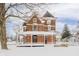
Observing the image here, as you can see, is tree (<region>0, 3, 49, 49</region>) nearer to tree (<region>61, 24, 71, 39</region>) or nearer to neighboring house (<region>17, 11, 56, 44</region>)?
neighboring house (<region>17, 11, 56, 44</region>)

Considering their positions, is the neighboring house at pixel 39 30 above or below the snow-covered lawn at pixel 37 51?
above

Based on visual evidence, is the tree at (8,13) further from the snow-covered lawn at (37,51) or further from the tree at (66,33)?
the tree at (66,33)

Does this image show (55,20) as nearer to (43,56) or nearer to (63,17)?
(63,17)

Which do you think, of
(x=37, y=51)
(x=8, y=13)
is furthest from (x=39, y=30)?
(x=8, y=13)

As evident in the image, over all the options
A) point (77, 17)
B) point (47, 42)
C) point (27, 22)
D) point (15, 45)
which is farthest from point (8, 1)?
point (77, 17)

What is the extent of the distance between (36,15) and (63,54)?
0.49 meters

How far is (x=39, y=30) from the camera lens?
2.08 metres

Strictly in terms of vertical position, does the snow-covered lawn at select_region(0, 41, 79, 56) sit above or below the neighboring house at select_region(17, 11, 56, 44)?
below

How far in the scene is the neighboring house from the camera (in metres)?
2.07

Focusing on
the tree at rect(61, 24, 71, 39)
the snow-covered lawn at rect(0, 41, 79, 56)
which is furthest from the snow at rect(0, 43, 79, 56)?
the tree at rect(61, 24, 71, 39)

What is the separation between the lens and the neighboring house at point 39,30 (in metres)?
2.07

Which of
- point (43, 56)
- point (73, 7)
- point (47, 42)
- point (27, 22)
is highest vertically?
point (73, 7)

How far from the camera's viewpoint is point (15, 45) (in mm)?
2074

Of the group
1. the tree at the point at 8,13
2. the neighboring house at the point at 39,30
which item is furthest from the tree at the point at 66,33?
the tree at the point at 8,13
